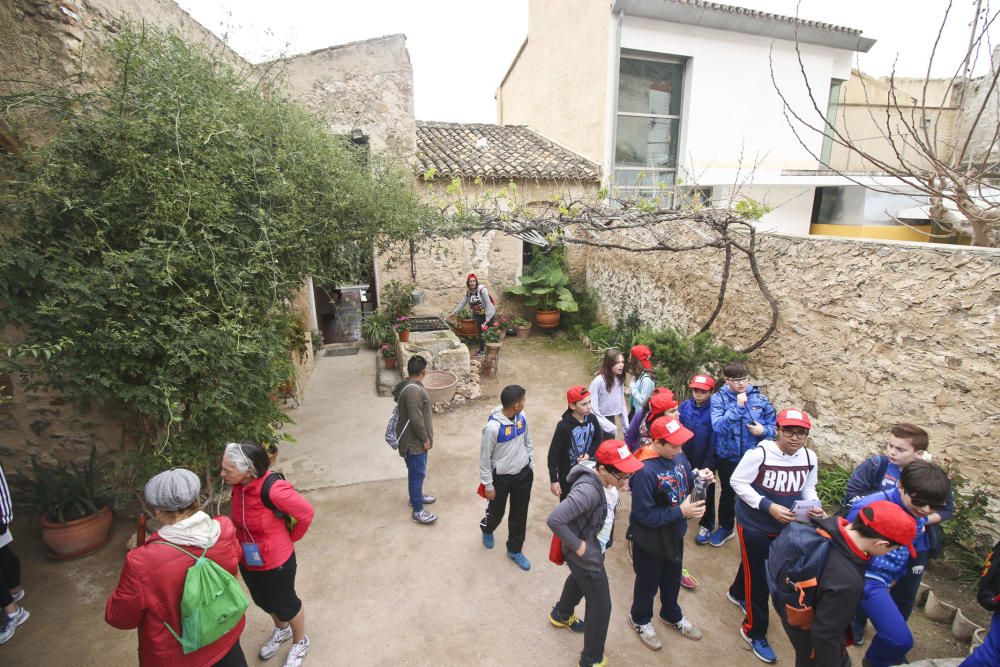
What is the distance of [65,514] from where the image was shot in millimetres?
3928

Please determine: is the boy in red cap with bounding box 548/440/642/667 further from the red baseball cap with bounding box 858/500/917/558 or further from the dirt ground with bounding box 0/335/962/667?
the red baseball cap with bounding box 858/500/917/558

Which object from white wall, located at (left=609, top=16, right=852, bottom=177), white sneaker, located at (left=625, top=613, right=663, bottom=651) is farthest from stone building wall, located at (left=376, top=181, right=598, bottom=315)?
white sneaker, located at (left=625, top=613, right=663, bottom=651)

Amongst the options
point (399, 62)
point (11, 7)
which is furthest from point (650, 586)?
point (399, 62)

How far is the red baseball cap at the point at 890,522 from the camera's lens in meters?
1.99

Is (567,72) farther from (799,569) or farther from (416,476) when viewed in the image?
(799,569)

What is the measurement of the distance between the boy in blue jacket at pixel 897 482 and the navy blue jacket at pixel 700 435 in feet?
3.31

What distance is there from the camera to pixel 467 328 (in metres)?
9.72

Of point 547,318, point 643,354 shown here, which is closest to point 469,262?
point 547,318

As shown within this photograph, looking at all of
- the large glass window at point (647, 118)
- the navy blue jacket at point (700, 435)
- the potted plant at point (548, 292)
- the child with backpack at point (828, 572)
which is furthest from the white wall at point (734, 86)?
the child with backpack at point (828, 572)

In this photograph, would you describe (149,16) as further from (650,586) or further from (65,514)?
(650,586)

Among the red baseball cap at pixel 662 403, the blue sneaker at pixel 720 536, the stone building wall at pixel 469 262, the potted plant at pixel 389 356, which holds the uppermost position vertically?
the stone building wall at pixel 469 262

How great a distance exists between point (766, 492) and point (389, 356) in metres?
6.53

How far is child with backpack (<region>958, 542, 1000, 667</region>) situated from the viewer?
2.24 meters

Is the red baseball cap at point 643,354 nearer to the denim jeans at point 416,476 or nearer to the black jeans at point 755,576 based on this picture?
Result: the black jeans at point 755,576
